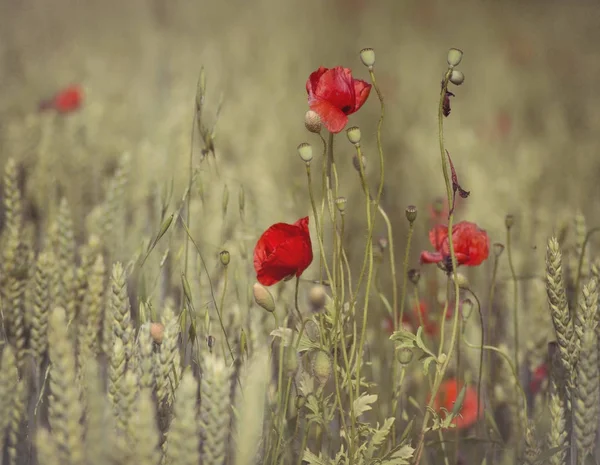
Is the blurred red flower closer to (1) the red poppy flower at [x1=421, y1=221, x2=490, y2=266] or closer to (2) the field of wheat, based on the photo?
(2) the field of wheat

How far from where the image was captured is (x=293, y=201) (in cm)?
82

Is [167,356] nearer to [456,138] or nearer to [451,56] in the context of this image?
[451,56]

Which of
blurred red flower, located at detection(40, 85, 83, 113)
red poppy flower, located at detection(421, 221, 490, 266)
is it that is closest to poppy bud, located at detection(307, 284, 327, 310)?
red poppy flower, located at detection(421, 221, 490, 266)

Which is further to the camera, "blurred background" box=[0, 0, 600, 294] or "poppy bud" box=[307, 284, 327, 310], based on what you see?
"blurred background" box=[0, 0, 600, 294]

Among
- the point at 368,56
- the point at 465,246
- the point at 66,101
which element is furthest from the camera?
the point at 66,101

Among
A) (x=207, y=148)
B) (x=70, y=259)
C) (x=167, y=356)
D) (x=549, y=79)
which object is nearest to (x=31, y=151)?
(x=70, y=259)

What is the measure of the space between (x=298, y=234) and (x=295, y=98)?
2.02 ft

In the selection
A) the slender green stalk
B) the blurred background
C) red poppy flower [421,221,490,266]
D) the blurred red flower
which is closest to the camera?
the slender green stalk

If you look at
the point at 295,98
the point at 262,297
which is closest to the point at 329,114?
the point at 262,297

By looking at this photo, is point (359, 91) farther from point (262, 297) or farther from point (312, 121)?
point (262, 297)

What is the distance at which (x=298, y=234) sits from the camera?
1.85 feet

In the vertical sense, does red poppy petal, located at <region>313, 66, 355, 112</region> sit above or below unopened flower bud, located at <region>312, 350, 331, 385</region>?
above

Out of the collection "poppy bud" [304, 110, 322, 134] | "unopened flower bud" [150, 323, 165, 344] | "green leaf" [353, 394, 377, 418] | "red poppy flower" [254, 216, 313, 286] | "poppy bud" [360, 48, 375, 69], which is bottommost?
"green leaf" [353, 394, 377, 418]

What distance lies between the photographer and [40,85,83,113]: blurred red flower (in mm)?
1039
